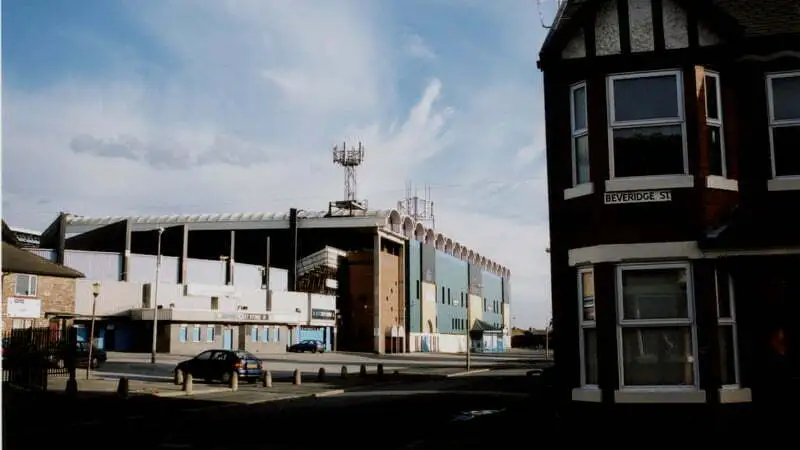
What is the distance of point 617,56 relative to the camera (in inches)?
422

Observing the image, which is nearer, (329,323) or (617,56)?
(617,56)

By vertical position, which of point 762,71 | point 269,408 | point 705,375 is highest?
point 762,71

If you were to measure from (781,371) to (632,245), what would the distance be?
96.0 inches

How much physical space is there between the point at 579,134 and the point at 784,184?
8.87 feet

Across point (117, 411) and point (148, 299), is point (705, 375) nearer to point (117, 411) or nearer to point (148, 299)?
point (117, 411)

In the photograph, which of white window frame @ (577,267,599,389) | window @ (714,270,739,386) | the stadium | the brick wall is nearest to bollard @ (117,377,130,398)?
white window frame @ (577,267,599,389)

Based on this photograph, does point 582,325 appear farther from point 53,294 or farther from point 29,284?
point 53,294

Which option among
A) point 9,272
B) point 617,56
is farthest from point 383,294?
point 617,56

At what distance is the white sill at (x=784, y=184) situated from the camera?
1045 centimetres

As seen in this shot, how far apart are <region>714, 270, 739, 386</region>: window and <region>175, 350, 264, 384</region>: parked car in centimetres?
2828

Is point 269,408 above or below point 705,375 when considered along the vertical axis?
below

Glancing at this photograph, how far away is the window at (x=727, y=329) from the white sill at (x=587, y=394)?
5.14ft

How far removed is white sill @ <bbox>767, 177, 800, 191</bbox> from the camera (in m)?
10.5

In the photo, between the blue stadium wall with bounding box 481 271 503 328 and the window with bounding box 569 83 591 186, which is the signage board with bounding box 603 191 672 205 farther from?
the blue stadium wall with bounding box 481 271 503 328
